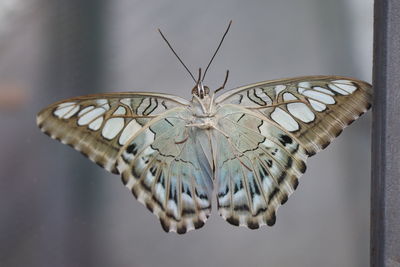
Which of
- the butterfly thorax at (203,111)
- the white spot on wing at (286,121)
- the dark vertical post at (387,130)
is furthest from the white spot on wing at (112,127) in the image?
the dark vertical post at (387,130)

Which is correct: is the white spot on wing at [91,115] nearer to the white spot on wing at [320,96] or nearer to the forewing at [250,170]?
the forewing at [250,170]

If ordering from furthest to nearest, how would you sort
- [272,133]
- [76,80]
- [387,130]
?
1. [76,80]
2. [272,133]
3. [387,130]

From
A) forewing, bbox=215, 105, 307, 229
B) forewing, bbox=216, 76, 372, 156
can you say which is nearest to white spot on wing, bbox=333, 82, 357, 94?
forewing, bbox=216, 76, 372, 156

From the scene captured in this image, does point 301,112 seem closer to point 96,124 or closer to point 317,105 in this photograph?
point 317,105

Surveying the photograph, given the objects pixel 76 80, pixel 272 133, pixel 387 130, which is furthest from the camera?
pixel 76 80

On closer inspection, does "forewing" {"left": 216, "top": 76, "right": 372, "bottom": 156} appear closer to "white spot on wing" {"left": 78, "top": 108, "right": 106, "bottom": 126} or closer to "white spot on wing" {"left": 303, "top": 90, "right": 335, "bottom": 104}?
"white spot on wing" {"left": 303, "top": 90, "right": 335, "bottom": 104}

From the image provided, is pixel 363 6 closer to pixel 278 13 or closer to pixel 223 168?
pixel 278 13

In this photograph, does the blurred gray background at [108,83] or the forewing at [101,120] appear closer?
the forewing at [101,120]

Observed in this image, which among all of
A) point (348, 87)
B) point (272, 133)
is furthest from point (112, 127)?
point (348, 87)
